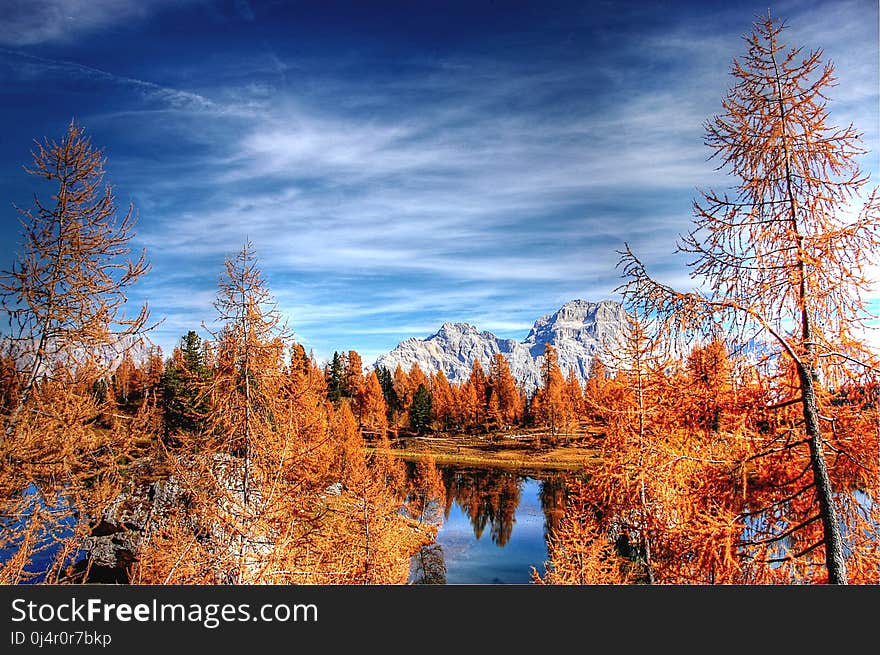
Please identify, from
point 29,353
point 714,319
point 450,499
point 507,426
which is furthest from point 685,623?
point 507,426

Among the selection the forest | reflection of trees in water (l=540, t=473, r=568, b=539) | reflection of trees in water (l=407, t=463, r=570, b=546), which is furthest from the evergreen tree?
the forest

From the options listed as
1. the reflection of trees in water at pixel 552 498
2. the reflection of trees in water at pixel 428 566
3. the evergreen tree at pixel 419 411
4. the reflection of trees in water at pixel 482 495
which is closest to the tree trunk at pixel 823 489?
the reflection of trees in water at pixel 428 566

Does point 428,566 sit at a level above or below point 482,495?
below

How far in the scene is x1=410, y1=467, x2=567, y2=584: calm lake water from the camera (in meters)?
16.4

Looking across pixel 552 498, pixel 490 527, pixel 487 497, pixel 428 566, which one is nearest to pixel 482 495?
pixel 487 497

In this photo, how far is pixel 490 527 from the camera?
2152 centimetres

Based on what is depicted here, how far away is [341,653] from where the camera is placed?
3.13 meters

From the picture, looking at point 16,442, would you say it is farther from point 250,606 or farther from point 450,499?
point 450,499

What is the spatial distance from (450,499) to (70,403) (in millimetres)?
22408

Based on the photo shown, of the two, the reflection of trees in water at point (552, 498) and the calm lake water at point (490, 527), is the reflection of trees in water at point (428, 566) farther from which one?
the reflection of trees in water at point (552, 498)

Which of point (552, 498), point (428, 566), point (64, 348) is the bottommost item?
point (428, 566)

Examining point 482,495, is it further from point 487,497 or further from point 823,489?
point 823,489

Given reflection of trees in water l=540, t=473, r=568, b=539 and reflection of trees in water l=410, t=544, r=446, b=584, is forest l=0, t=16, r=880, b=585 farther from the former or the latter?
reflection of trees in water l=540, t=473, r=568, b=539

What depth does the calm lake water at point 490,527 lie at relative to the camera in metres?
16.4
